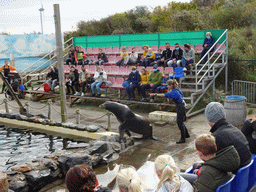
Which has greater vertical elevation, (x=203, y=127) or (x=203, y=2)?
(x=203, y=2)

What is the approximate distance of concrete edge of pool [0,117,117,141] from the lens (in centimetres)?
839

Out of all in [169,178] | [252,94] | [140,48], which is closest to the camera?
[169,178]

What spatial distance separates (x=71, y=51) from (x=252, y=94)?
351 inches

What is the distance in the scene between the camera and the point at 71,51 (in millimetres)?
15867

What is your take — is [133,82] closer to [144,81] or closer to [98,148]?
[144,81]

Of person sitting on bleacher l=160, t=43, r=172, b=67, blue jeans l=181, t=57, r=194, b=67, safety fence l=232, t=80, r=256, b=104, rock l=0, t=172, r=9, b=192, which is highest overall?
person sitting on bleacher l=160, t=43, r=172, b=67

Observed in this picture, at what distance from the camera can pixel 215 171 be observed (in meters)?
3.33

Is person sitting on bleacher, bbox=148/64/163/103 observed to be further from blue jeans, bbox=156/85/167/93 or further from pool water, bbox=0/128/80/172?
pool water, bbox=0/128/80/172

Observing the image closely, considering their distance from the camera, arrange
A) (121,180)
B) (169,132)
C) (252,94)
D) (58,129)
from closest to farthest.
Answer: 1. (121,180)
2. (169,132)
3. (58,129)
4. (252,94)

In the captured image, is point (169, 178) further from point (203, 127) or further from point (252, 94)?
point (252, 94)

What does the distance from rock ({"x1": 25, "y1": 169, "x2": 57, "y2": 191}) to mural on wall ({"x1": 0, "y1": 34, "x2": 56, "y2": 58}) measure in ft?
59.8

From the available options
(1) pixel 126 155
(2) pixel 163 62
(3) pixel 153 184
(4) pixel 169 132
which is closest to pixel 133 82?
(2) pixel 163 62

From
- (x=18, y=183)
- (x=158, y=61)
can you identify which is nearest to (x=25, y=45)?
(x=158, y=61)

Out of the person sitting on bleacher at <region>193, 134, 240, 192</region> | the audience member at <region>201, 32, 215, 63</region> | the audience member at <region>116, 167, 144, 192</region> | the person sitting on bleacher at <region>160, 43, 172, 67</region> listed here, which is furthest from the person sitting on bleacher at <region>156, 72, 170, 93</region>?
the audience member at <region>116, 167, 144, 192</region>
